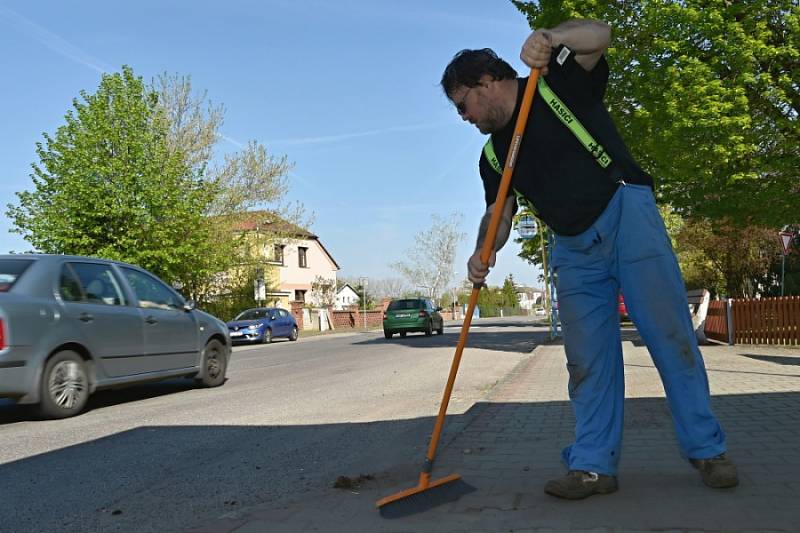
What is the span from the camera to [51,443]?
19.0 feet

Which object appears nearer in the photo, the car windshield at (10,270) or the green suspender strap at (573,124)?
the green suspender strap at (573,124)

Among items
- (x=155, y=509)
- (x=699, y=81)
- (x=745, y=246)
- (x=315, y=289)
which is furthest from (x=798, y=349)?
Answer: (x=315, y=289)

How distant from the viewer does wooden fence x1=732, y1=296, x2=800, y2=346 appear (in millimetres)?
14305

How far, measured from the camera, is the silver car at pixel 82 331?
21.9 feet

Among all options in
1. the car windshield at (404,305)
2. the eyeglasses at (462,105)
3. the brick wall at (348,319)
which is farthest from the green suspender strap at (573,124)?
the brick wall at (348,319)

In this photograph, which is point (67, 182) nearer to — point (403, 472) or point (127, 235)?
point (127, 235)

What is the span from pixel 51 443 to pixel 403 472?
130 inches

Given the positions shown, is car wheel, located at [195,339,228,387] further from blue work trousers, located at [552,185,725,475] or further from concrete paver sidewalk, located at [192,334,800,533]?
blue work trousers, located at [552,185,725,475]

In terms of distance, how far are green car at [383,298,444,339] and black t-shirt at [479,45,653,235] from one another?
23.4m

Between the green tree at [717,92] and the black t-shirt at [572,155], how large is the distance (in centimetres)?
1147

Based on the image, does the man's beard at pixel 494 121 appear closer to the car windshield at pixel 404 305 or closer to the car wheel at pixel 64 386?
the car wheel at pixel 64 386

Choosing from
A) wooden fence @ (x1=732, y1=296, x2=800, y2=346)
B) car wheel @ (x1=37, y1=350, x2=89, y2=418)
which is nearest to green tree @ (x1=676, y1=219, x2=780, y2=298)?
wooden fence @ (x1=732, y1=296, x2=800, y2=346)

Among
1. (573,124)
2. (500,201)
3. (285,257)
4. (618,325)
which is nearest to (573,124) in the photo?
(573,124)

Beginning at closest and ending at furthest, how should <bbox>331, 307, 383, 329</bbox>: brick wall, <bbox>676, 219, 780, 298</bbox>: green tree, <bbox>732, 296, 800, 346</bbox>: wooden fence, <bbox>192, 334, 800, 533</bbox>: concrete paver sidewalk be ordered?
<bbox>192, 334, 800, 533</bbox>: concrete paver sidewalk < <bbox>732, 296, 800, 346</bbox>: wooden fence < <bbox>676, 219, 780, 298</bbox>: green tree < <bbox>331, 307, 383, 329</bbox>: brick wall
